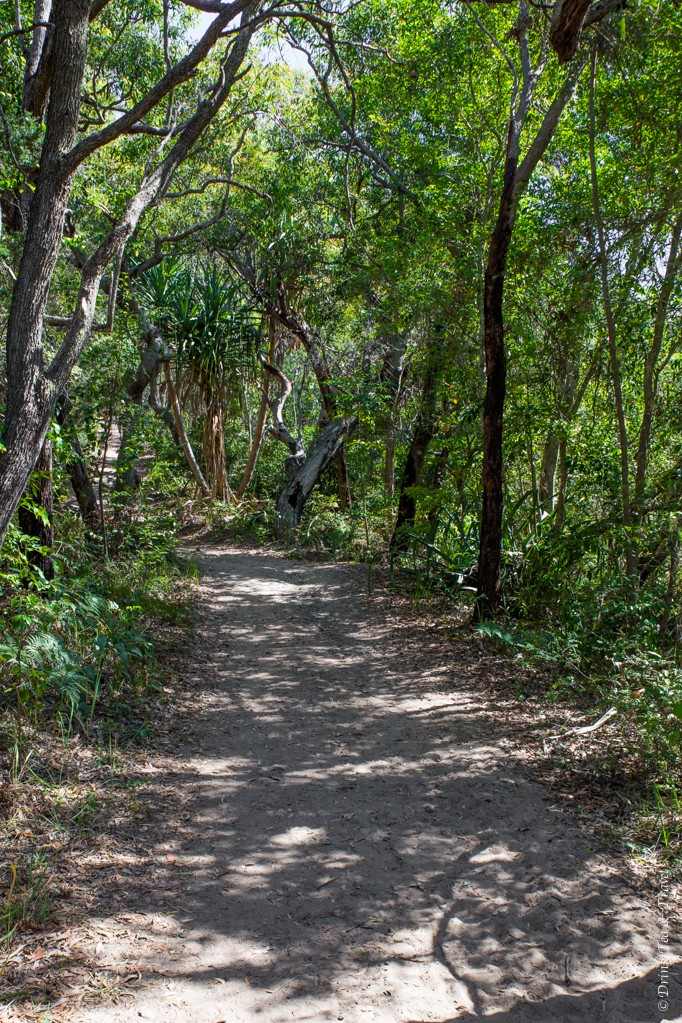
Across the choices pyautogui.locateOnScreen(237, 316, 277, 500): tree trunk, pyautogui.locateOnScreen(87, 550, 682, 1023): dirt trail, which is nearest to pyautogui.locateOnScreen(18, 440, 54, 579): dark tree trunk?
pyautogui.locateOnScreen(87, 550, 682, 1023): dirt trail

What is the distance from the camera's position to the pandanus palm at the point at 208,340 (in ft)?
41.2

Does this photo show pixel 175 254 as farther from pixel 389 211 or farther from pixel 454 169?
pixel 454 169

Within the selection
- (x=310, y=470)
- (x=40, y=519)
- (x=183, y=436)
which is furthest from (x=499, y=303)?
(x=183, y=436)

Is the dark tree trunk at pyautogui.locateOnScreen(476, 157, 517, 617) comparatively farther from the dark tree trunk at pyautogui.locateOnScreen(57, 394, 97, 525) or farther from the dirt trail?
the dark tree trunk at pyautogui.locateOnScreen(57, 394, 97, 525)

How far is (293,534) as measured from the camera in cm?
1230

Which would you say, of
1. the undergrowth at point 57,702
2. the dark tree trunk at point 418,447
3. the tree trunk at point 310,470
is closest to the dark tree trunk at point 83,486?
the undergrowth at point 57,702

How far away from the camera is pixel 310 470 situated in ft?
43.1

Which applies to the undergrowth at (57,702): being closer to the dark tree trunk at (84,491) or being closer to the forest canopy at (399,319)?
the forest canopy at (399,319)

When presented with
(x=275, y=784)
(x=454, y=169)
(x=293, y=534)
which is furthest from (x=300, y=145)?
(x=275, y=784)

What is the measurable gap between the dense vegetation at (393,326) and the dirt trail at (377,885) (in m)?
0.83

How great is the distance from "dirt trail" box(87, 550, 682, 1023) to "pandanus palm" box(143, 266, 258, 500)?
7848 mm

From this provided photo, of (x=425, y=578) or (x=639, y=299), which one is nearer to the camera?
(x=639, y=299)

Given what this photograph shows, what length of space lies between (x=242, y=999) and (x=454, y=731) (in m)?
2.84

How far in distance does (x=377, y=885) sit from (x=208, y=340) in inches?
411
